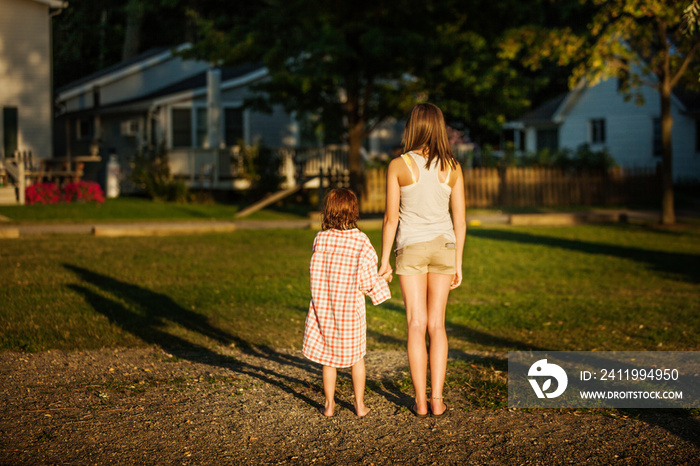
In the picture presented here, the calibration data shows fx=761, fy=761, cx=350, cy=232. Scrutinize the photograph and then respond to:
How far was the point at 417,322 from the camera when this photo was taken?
4809mm

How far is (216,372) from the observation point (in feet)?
18.9

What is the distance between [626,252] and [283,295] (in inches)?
265

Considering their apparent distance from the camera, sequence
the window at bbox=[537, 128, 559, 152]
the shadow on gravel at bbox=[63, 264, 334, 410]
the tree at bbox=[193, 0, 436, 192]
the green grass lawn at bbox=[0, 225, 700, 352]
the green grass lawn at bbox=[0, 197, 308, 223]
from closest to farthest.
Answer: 1. the shadow on gravel at bbox=[63, 264, 334, 410]
2. the green grass lawn at bbox=[0, 225, 700, 352]
3. the green grass lawn at bbox=[0, 197, 308, 223]
4. the tree at bbox=[193, 0, 436, 192]
5. the window at bbox=[537, 128, 559, 152]

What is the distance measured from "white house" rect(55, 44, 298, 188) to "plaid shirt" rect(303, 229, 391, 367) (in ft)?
59.2

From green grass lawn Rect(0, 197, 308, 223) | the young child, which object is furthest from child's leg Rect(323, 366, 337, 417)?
green grass lawn Rect(0, 197, 308, 223)

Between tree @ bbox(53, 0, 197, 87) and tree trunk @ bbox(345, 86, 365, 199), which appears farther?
tree @ bbox(53, 0, 197, 87)

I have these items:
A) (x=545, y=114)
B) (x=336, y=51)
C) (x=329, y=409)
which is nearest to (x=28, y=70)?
(x=336, y=51)

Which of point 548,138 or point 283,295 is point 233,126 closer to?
point 548,138

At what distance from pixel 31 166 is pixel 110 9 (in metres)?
25.9

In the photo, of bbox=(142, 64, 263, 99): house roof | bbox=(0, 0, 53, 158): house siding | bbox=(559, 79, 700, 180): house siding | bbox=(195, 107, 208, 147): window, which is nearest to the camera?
bbox=(0, 0, 53, 158): house siding

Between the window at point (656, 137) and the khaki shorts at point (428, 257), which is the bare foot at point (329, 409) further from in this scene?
the window at point (656, 137)

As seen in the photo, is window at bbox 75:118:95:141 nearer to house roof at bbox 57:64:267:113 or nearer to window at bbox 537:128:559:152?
house roof at bbox 57:64:267:113

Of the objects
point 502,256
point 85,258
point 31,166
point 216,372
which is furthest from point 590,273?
point 31,166

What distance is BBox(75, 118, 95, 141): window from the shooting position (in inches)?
1232
